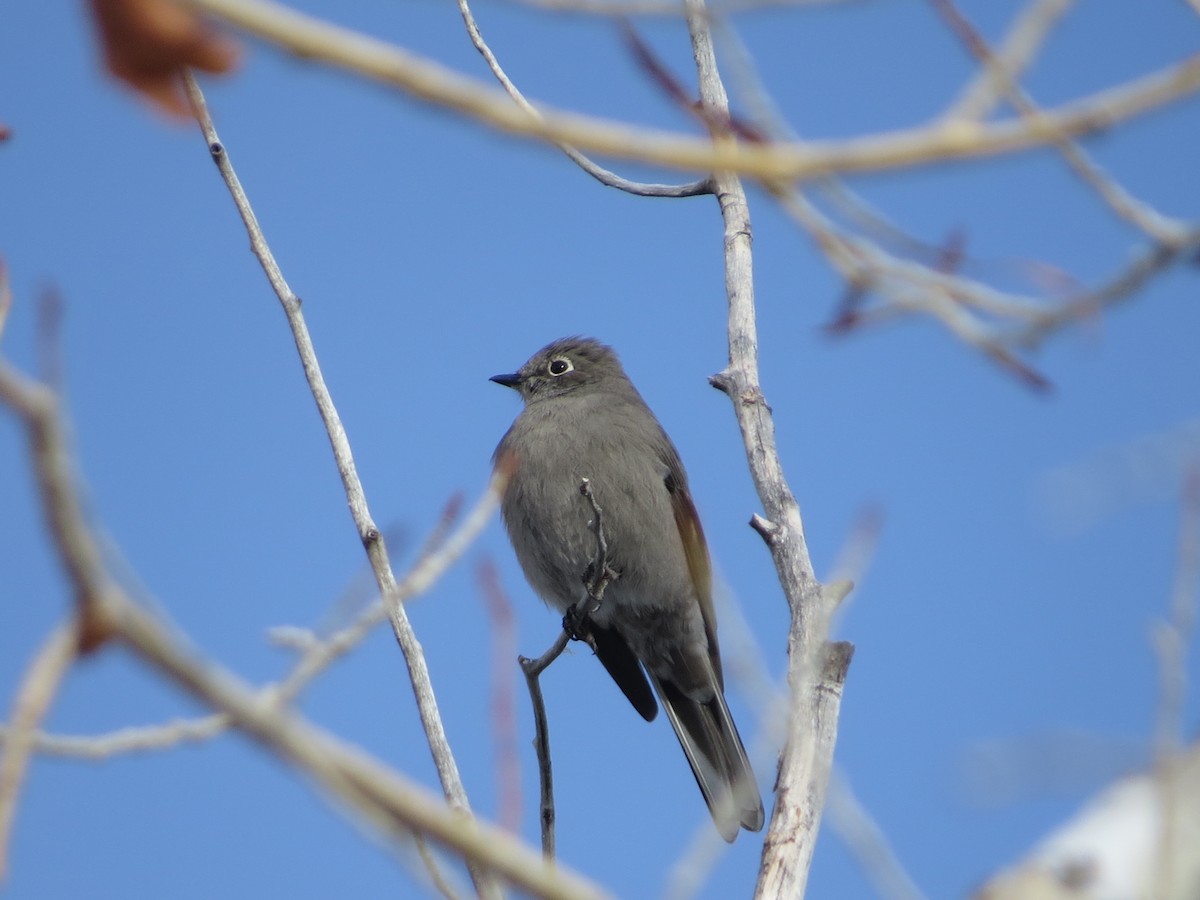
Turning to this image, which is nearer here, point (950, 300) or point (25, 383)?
point (25, 383)

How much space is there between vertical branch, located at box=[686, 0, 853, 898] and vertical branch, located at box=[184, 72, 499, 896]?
101cm

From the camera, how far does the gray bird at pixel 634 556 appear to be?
802 cm

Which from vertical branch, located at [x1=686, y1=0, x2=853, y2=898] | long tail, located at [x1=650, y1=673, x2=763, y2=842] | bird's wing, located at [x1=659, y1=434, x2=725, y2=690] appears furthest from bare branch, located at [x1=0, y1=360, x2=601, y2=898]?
bird's wing, located at [x1=659, y1=434, x2=725, y2=690]

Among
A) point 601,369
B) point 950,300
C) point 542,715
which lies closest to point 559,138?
point 950,300

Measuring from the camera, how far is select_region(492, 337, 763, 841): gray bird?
8.02 meters

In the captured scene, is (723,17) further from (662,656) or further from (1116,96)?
(662,656)

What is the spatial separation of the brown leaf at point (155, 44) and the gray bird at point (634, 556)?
6.43 metres

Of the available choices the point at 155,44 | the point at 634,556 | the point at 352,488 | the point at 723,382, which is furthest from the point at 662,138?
the point at 634,556

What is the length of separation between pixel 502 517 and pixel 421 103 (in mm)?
7416

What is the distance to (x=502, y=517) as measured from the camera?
336 inches

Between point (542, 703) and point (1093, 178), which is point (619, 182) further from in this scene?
point (1093, 178)

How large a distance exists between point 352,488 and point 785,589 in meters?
1.61

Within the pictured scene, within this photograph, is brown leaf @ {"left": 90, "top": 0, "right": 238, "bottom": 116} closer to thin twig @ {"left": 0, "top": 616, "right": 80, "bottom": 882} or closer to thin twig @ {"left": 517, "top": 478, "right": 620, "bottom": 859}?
thin twig @ {"left": 0, "top": 616, "right": 80, "bottom": 882}

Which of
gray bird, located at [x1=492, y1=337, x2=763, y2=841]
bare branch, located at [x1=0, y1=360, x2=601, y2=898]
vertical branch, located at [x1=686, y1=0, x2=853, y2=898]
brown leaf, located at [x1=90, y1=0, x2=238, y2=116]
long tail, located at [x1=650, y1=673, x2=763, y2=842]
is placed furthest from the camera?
gray bird, located at [x1=492, y1=337, x2=763, y2=841]
